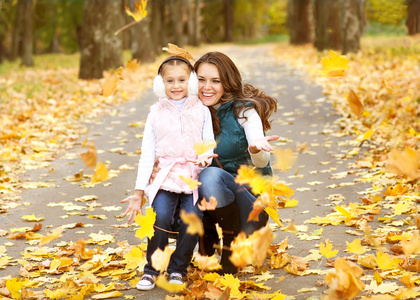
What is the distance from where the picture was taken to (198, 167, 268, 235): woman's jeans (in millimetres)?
3154

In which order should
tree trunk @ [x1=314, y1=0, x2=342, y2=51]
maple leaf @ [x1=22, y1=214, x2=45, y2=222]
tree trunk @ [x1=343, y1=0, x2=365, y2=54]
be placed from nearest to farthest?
maple leaf @ [x1=22, y1=214, x2=45, y2=222] → tree trunk @ [x1=343, y1=0, x2=365, y2=54] → tree trunk @ [x1=314, y1=0, x2=342, y2=51]

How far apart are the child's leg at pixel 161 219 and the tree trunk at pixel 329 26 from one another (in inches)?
584

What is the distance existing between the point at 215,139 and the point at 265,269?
0.89 m

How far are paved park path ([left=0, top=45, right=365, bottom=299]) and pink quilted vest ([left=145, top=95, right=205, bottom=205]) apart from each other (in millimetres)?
605

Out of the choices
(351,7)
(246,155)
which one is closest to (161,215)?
(246,155)

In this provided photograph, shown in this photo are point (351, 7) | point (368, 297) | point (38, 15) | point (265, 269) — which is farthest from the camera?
point (38, 15)

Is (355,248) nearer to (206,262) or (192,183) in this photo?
(206,262)

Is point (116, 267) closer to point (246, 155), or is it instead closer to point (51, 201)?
→ point (246, 155)

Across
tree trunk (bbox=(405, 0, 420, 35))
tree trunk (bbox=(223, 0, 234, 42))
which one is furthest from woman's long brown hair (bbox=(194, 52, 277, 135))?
tree trunk (bbox=(223, 0, 234, 42))

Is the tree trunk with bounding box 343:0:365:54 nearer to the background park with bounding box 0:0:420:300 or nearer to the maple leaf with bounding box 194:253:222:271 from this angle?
the background park with bounding box 0:0:420:300

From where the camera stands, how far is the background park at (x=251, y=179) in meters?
3.13

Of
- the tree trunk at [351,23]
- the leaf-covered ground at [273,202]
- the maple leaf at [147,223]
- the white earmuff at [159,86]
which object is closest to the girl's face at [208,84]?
the white earmuff at [159,86]

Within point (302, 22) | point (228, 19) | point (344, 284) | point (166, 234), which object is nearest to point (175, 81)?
point (166, 234)

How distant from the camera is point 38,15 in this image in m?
33.6
